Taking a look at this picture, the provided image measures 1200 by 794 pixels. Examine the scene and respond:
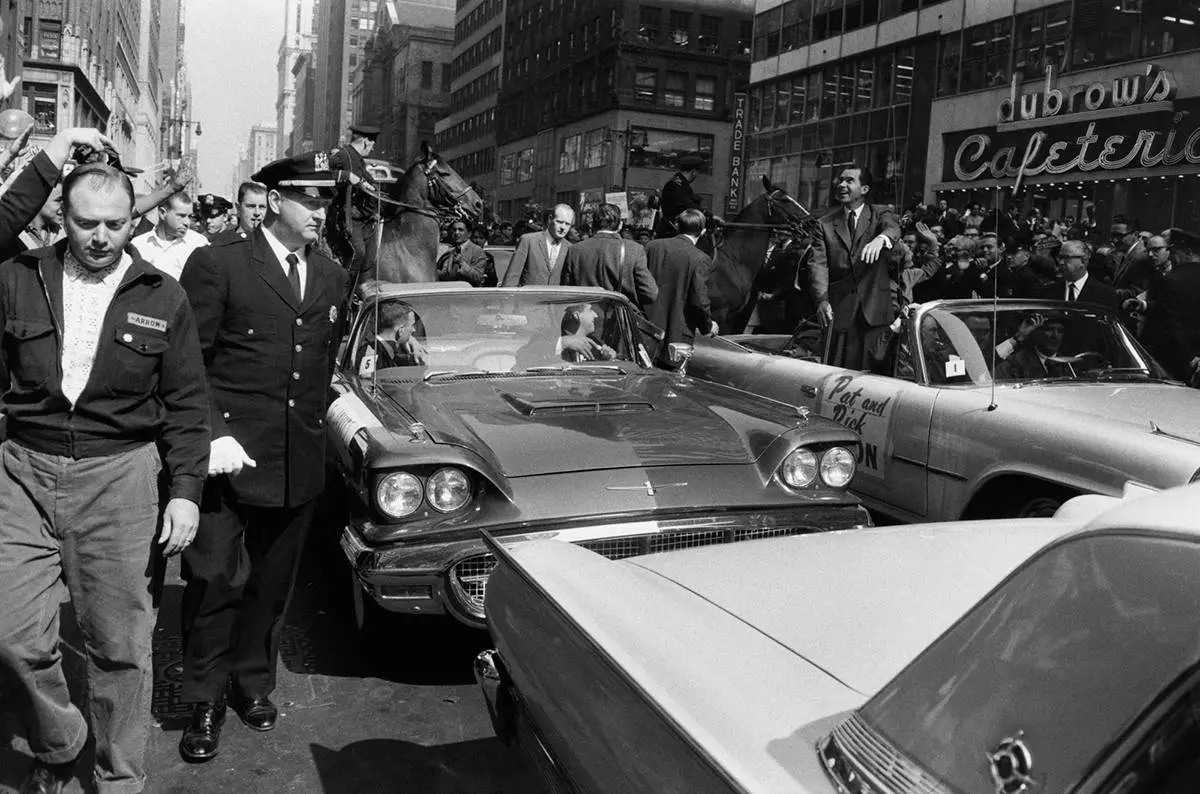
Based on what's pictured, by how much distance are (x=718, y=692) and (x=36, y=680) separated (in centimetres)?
215

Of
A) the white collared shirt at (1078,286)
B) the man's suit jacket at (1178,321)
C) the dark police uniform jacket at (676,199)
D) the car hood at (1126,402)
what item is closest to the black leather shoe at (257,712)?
the car hood at (1126,402)

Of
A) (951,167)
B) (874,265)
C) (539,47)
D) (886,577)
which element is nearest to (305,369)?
(886,577)

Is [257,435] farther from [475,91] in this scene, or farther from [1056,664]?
[475,91]

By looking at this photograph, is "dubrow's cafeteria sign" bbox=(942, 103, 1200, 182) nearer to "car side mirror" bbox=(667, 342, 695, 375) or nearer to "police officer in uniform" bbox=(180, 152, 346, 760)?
"car side mirror" bbox=(667, 342, 695, 375)

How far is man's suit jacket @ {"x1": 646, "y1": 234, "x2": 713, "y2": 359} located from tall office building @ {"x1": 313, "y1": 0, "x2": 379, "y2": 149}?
456ft

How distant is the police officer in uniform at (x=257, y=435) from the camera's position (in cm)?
365

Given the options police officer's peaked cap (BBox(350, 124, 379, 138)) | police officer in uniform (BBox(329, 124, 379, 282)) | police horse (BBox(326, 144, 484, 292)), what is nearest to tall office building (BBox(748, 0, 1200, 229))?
police officer in uniform (BBox(329, 124, 379, 282))

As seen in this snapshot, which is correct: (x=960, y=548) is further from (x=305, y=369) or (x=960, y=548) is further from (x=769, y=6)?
(x=769, y=6)

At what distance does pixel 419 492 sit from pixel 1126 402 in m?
3.17

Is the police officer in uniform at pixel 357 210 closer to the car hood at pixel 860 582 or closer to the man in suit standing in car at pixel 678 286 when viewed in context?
the man in suit standing in car at pixel 678 286

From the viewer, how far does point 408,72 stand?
106500 millimetres

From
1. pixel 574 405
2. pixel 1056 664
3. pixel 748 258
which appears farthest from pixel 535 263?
pixel 1056 664

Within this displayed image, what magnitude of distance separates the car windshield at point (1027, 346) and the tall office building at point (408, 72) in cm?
9076

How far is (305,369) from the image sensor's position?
3.78 meters
